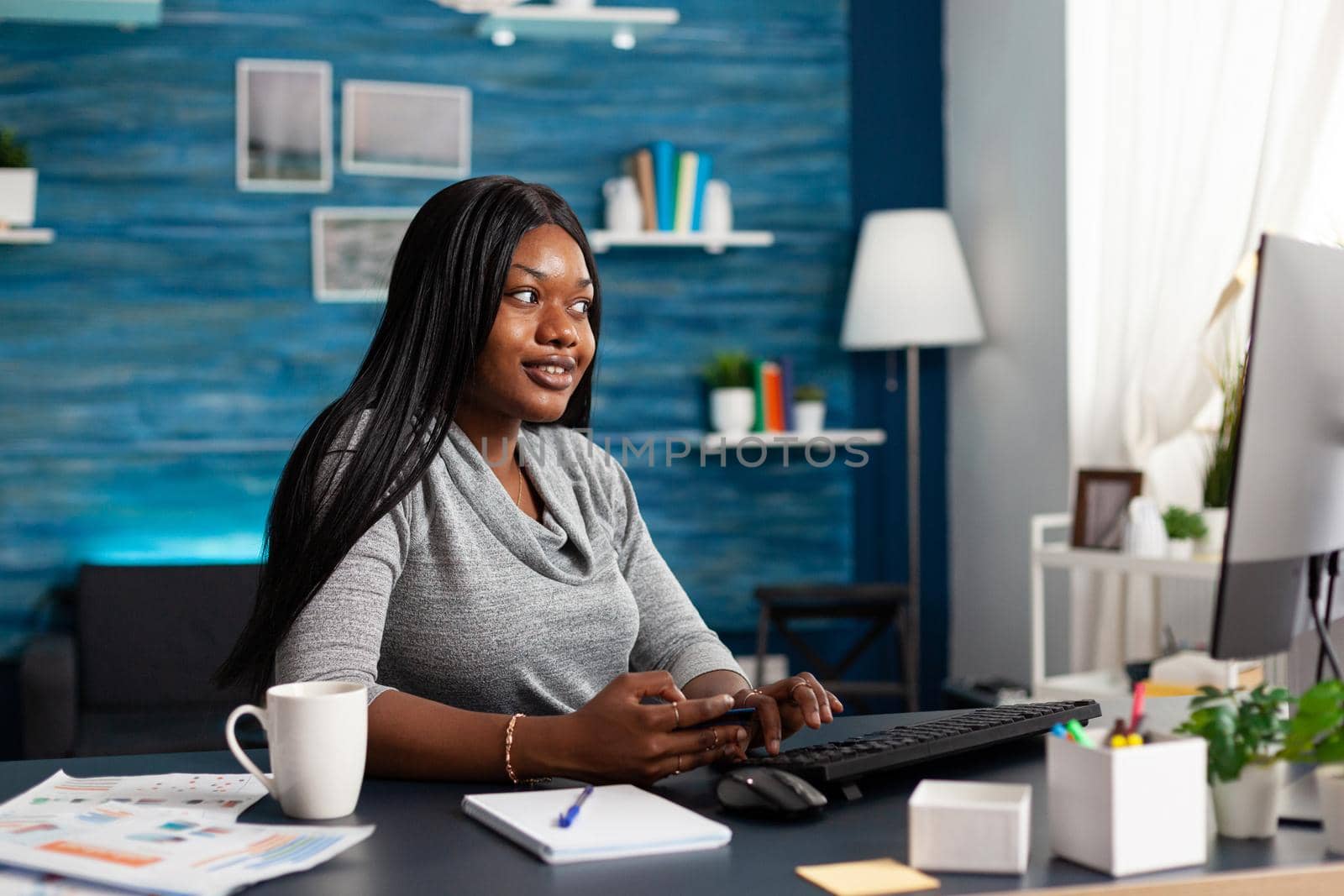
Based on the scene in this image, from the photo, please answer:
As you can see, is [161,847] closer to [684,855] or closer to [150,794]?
[150,794]

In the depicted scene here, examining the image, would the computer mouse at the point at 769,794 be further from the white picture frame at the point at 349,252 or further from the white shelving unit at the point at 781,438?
the white picture frame at the point at 349,252

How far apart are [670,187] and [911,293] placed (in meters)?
0.80

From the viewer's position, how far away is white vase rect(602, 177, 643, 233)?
399 cm

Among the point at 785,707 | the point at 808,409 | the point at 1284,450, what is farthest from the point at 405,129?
the point at 1284,450

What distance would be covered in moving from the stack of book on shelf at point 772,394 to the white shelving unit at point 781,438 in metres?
0.05

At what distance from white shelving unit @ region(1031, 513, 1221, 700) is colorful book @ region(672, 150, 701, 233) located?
143cm

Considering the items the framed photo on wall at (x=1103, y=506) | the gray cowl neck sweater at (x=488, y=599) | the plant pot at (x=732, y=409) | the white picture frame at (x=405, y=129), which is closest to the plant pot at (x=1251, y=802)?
the gray cowl neck sweater at (x=488, y=599)

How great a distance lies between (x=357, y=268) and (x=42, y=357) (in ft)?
2.99

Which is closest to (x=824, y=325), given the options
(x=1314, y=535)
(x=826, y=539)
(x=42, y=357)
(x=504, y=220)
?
(x=826, y=539)

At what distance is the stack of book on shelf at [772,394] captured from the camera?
4.09 metres

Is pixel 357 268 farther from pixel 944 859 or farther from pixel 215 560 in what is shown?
pixel 944 859

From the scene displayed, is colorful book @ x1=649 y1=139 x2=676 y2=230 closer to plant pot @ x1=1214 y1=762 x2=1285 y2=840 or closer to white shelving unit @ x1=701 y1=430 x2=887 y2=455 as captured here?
white shelving unit @ x1=701 y1=430 x2=887 y2=455

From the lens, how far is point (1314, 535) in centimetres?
105

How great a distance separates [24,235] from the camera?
11.7 ft
